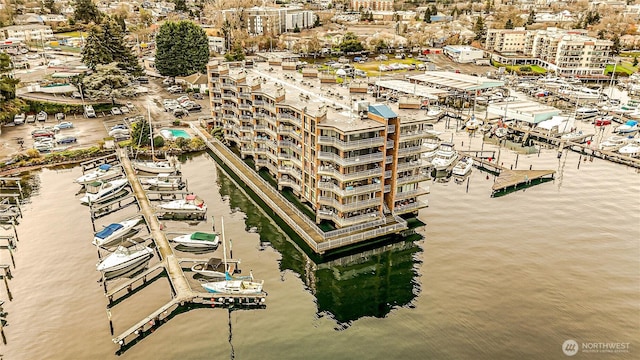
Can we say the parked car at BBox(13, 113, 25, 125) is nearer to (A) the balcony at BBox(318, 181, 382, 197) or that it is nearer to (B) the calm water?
(B) the calm water

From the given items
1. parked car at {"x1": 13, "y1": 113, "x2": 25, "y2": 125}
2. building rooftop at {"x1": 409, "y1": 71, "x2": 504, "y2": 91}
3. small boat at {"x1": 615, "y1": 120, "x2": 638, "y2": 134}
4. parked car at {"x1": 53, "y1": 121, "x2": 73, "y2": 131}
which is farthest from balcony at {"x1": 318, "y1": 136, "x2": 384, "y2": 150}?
parked car at {"x1": 13, "y1": 113, "x2": 25, "y2": 125}

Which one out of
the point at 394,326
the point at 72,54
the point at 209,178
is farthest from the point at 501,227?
the point at 72,54

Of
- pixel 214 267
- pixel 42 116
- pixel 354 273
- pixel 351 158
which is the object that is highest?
pixel 351 158

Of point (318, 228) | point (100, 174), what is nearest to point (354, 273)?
point (318, 228)

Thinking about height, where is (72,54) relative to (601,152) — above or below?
above

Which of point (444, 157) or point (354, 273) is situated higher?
point (444, 157)

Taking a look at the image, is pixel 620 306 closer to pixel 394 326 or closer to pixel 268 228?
pixel 394 326

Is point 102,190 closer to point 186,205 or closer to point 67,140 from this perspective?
point 186,205
